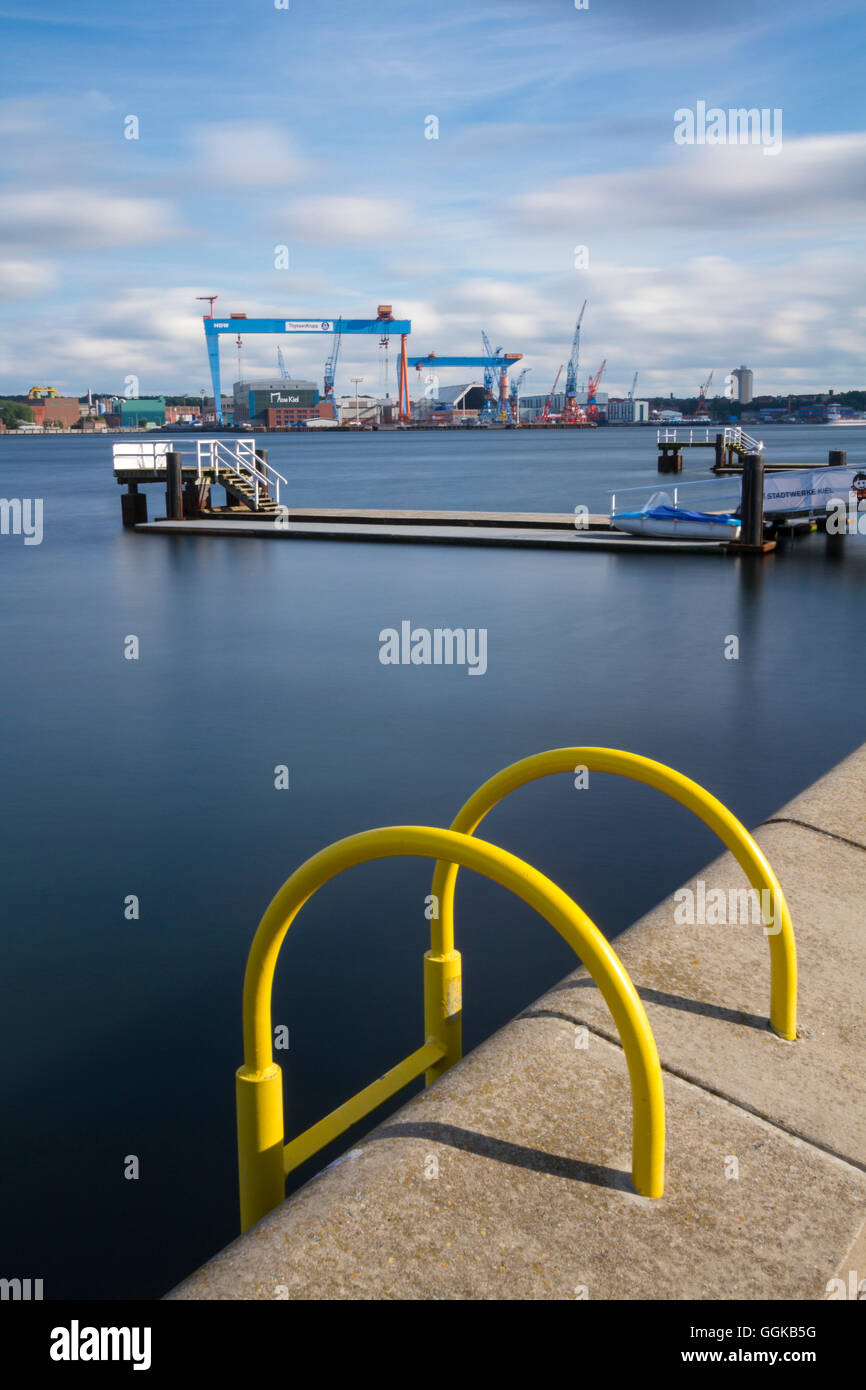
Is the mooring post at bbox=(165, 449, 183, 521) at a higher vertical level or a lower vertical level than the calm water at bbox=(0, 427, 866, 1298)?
higher

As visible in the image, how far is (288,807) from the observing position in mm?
9352

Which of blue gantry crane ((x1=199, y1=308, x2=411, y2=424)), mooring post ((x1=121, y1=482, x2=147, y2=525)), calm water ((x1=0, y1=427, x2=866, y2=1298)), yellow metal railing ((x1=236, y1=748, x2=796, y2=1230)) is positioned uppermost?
blue gantry crane ((x1=199, y1=308, x2=411, y2=424))

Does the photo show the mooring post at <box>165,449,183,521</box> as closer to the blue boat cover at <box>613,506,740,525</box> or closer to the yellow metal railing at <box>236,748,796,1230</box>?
the blue boat cover at <box>613,506,740,525</box>

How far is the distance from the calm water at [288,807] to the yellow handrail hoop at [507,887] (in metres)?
1.36

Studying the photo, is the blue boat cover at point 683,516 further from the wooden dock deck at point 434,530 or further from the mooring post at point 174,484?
the mooring post at point 174,484

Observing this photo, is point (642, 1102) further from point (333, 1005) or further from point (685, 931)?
point (333, 1005)

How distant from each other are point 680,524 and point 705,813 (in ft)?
78.2

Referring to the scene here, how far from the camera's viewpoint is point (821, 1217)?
3.12m

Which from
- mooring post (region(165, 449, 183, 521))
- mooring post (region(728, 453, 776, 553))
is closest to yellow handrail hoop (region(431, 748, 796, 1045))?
mooring post (region(728, 453, 776, 553))

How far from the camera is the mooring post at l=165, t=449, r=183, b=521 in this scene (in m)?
32.7

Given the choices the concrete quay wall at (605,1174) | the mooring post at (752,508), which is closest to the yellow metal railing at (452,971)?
the concrete quay wall at (605,1174)

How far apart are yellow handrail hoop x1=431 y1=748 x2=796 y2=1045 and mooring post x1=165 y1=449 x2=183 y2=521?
3015 cm

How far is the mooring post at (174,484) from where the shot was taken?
32.7 meters
